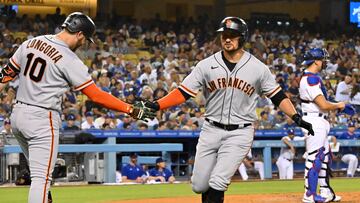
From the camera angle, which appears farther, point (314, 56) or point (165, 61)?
point (165, 61)

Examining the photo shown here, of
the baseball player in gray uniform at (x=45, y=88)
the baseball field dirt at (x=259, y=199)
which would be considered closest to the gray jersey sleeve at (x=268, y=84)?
the baseball player in gray uniform at (x=45, y=88)

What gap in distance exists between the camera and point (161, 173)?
14695 mm

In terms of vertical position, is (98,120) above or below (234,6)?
below

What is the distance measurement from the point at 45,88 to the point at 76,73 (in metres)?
0.27

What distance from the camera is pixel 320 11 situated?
3156 centimetres

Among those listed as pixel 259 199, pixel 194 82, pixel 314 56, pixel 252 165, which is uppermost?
pixel 314 56

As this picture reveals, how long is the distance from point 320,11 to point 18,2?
16.9 metres

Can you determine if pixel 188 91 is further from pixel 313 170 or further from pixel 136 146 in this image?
pixel 136 146

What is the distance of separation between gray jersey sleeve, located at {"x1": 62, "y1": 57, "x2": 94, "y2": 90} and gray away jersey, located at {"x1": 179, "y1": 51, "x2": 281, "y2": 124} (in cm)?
107

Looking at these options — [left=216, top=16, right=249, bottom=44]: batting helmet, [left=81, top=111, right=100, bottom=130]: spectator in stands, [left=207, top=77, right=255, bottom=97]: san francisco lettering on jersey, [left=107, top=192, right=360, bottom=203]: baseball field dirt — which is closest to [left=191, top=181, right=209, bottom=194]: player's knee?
[left=207, top=77, right=255, bottom=97]: san francisco lettering on jersey

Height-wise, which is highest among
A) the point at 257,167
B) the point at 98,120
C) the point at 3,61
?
the point at 3,61

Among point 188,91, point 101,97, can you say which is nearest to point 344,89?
point 188,91

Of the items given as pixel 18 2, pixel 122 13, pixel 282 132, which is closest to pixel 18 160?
pixel 18 2

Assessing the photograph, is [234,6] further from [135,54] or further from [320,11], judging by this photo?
[135,54]
